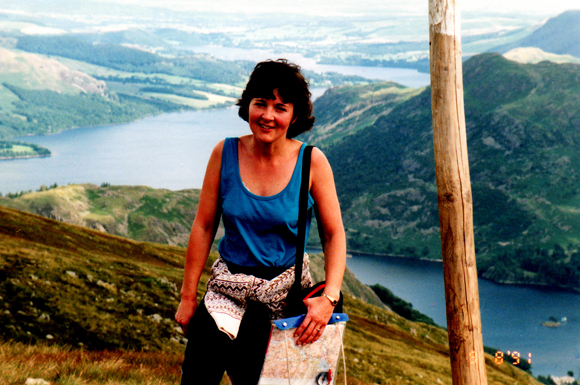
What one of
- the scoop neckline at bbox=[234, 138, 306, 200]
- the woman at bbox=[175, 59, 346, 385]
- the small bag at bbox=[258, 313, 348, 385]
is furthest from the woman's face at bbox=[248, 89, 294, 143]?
the small bag at bbox=[258, 313, 348, 385]

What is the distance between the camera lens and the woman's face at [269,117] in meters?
5.16

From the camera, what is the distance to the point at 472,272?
22.4 ft

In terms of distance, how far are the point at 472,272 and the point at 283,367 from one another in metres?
2.97

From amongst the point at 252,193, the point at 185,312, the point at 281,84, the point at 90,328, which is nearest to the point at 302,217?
the point at 252,193

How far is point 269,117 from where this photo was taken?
16.8 ft

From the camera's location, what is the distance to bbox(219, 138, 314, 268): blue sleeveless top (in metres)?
5.05

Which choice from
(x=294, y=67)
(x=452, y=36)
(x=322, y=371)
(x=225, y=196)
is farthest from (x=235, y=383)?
(x=452, y=36)

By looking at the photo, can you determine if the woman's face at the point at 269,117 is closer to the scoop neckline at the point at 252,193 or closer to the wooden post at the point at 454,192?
the scoop neckline at the point at 252,193

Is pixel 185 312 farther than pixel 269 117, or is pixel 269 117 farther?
pixel 185 312

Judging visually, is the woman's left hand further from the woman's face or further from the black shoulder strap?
the woman's face

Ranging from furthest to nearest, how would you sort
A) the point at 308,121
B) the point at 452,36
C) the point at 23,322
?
the point at 23,322
the point at 452,36
the point at 308,121

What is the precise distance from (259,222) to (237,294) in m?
0.70

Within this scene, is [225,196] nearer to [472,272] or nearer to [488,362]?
[472,272]

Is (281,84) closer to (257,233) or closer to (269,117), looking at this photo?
(269,117)
